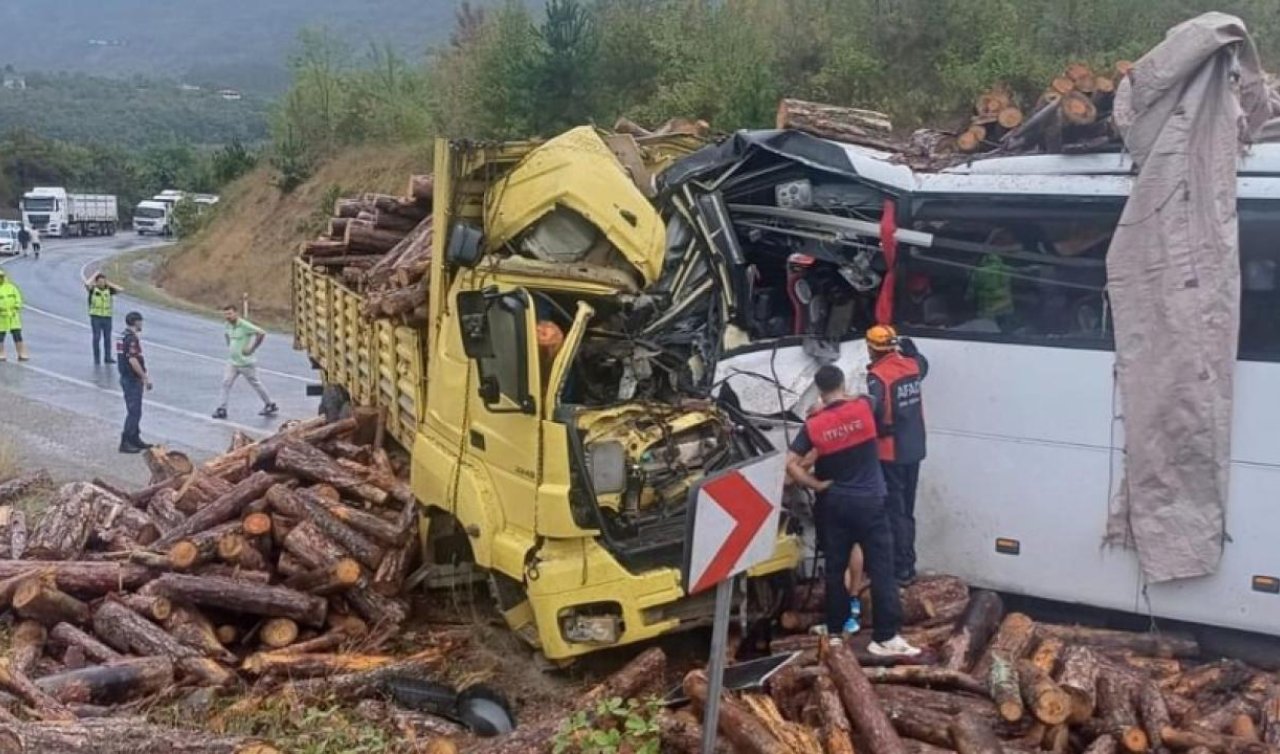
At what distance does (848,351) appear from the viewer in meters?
7.56

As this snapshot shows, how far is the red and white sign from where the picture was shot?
4973mm

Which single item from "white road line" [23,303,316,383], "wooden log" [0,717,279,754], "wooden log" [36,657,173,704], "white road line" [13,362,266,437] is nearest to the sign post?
"wooden log" [0,717,279,754]

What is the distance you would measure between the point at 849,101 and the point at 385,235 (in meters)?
16.2

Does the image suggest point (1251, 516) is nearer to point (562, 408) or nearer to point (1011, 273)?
point (1011, 273)

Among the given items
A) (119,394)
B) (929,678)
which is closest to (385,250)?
(929,678)

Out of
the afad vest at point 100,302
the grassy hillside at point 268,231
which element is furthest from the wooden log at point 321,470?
the grassy hillside at point 268,231

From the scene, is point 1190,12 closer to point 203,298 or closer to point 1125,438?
point 1125,438

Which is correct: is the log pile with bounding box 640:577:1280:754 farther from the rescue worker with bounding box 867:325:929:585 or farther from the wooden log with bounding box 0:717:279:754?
the wooden log with bounding box 0:717:279:754

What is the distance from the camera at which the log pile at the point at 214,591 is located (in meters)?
7.18

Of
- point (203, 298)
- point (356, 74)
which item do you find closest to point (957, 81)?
point (203, 298)

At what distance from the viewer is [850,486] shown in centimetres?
695

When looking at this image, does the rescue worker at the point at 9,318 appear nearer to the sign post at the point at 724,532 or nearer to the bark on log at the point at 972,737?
the sign post at the point at 724,532

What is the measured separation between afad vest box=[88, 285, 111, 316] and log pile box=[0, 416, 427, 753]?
40.8 feet

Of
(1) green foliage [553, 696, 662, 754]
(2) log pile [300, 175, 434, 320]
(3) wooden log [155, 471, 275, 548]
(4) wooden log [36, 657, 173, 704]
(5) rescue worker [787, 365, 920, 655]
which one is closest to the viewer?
(1) green foliage [553, 696, 662, 754]
